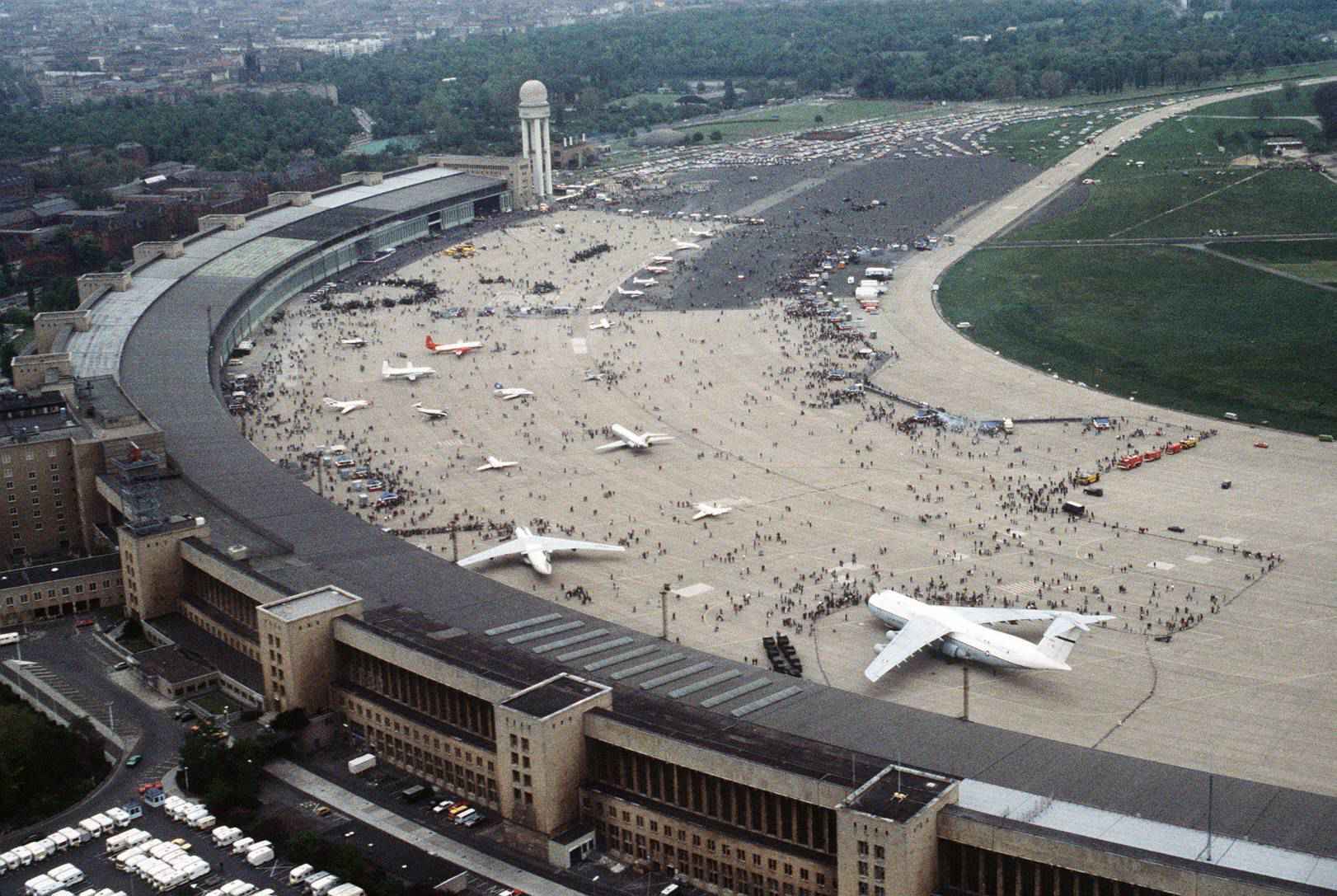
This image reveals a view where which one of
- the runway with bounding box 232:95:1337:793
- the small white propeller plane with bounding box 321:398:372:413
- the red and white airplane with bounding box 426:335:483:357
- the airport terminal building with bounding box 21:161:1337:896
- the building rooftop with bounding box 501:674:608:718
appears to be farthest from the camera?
the red and white airplane with bounding box 426:335:483:357

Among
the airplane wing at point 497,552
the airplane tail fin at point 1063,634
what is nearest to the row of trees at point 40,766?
the airplane wing at point 497,552

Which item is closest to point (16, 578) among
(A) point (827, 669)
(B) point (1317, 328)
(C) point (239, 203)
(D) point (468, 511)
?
(D) point (468, 511)

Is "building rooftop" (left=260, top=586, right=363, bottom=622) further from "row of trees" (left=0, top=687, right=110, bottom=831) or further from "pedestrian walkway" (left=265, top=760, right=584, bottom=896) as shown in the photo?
"row of trees" (left=0, top=687, right=110, bottom=831)

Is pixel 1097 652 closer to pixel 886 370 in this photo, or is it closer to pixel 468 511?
pixel 468 511

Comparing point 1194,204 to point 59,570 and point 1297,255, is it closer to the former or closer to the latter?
point 1297,255

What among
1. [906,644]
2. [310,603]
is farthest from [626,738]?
[310,603]

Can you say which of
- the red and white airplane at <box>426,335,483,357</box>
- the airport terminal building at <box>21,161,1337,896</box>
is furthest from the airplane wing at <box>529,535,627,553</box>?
the red and white airplane at <box>426,335,483,357</box>

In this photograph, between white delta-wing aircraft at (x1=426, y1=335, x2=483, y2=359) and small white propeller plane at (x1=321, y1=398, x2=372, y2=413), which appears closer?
small white propeller plane at (x1=321, y1=398, x2=372, y2=413)
